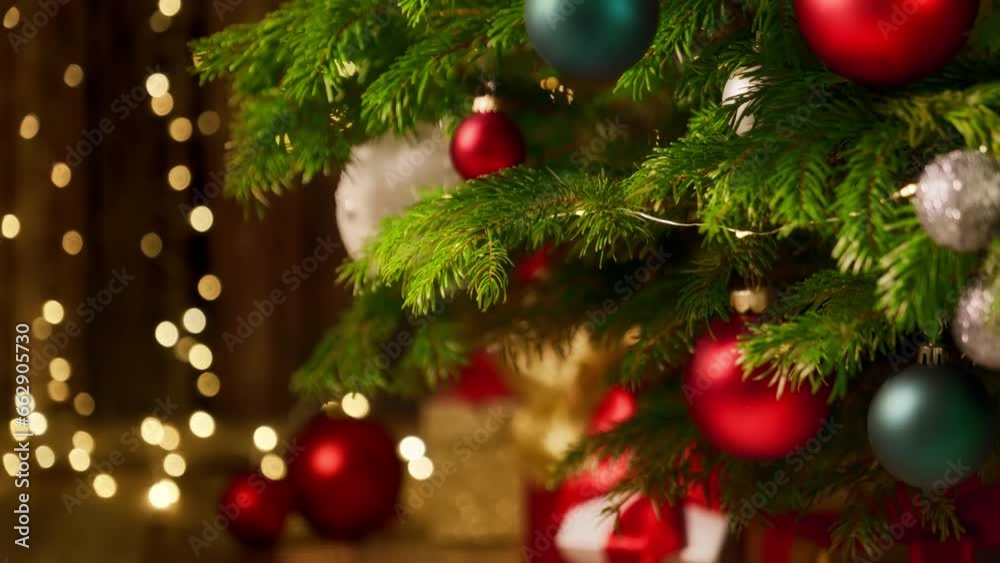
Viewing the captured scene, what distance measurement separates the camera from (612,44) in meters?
0.57

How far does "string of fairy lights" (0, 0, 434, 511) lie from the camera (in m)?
1.23

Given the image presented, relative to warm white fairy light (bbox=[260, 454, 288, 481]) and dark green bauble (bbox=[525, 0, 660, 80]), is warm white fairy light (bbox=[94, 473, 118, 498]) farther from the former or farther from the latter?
dark green bauble (bbox=[525, 0, 660, 80])

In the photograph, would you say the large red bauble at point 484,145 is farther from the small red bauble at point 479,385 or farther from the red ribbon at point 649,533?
the small red bauble at point 479,385

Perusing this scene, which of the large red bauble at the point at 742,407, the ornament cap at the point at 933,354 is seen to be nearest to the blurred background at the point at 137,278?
the large red bauble at the point at 742,407

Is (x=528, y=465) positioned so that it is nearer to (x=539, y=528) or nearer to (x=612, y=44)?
(x=539, y=528)

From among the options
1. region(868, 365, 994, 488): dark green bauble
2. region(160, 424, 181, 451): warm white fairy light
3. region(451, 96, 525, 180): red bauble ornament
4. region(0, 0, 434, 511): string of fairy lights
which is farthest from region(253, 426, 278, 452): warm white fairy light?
region(868, 365, 994, 488): dark green bauble

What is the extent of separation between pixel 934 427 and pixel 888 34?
0.20 m

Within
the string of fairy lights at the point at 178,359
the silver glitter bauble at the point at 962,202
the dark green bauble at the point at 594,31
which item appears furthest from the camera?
the string of fairy lights at the point at 178,359

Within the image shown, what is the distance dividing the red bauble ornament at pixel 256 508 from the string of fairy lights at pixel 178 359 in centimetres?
9

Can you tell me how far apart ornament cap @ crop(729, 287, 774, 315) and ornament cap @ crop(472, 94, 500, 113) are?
0.74 ft

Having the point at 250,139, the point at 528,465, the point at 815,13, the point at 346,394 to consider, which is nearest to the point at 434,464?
the point at 528,465

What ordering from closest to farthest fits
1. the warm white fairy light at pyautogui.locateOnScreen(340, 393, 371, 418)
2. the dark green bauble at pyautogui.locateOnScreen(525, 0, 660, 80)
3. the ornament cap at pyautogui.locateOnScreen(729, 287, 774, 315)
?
the dark green bauble at pyautogui.locateOnScreen(525, 0, 660, 80) < the ornament cap at pyautogui.locateOnScreen(729, 287, 774, 315) < the warm white fairy light at pyautogui.locateOnScreen(340, 393, 371, 418)

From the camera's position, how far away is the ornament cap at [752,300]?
2.25ft

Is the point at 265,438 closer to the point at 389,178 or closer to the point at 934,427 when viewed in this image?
the point at 389,178
